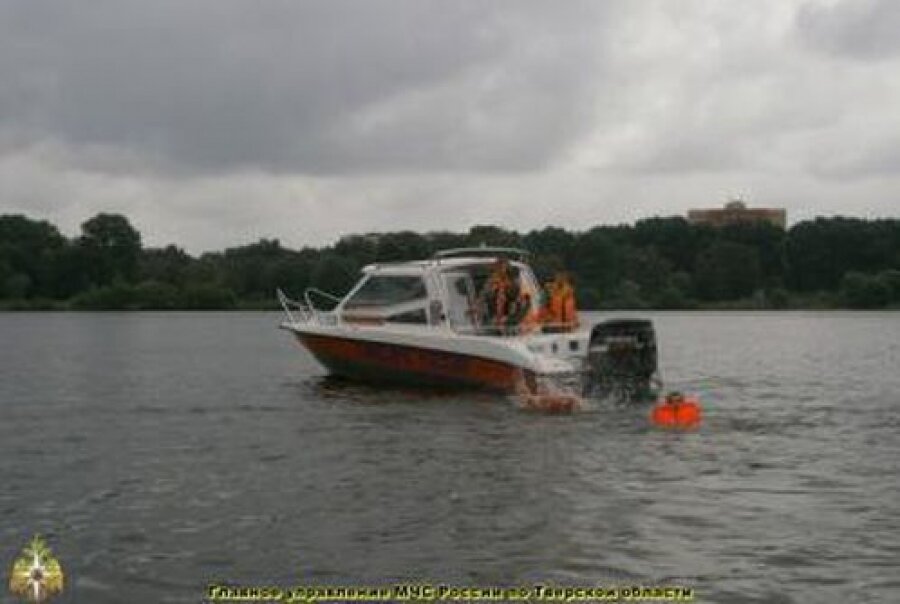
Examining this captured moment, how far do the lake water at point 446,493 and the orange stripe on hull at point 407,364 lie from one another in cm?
54

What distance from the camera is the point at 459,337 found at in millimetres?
30469

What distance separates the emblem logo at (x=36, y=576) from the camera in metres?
12.6

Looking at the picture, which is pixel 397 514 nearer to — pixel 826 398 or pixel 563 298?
pixel 563 298

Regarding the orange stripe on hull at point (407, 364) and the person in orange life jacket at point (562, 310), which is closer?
Answer: the orange stripe on hull at point (407, 364)

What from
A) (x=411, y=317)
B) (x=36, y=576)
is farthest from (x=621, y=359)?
(x=36, y=576)

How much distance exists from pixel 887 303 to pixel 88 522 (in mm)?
154491

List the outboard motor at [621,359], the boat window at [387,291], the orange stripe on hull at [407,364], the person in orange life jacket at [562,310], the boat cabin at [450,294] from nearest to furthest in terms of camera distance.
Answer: the outboard motor at [621,359] → the orange stripe on hull at [407,364] → the person in orange life jacket at [562,310] → the boat cabin at [450,294] → the boat window at [387,291]

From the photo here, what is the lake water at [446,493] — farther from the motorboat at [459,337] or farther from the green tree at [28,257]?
the green tree at [28,257]

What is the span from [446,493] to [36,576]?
6.03 m

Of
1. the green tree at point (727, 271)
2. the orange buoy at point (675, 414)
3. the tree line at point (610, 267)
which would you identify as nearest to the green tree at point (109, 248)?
the tree line at point (610, 267)

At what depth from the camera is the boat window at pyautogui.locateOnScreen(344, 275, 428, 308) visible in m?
32.6

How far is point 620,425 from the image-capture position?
25.0 metres

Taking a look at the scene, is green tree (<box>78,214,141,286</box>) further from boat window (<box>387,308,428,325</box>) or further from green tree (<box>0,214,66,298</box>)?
boat window (<box>387,308,428,325</box>)

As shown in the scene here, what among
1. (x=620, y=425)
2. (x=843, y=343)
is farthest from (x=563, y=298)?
(x=843, y=343)
